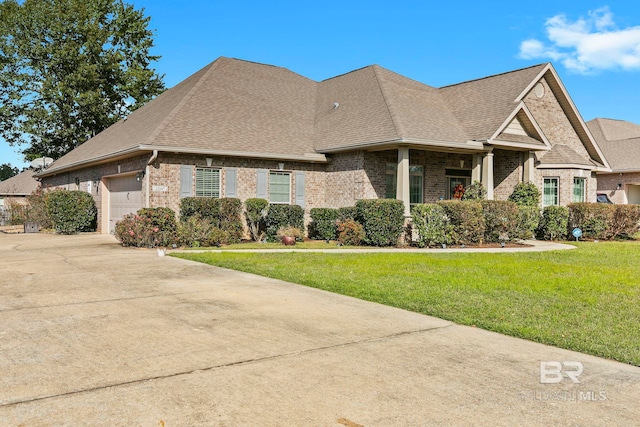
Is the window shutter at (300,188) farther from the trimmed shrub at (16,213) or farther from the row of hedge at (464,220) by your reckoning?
the trimmed shrub at (16,213)

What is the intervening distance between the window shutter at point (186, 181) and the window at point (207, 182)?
0.28 metres

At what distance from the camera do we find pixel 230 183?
18.5 meters

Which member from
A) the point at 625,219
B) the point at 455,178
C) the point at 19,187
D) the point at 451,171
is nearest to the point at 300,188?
the point at 451,171

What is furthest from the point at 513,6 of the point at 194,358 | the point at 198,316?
the point at 194,358

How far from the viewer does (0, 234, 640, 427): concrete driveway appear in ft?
11.8

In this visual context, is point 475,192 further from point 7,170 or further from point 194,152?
point 7,170

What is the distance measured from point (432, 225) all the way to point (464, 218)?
1038 millimetres

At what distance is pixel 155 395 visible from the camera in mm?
3832

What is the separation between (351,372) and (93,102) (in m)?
34.0

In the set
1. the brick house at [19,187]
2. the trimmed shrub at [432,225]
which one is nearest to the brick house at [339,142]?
the trimmed shrub at [432,225]

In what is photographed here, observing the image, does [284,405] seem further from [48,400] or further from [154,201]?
[154,201]

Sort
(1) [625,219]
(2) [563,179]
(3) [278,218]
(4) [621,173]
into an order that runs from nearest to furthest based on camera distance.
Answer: (3) [278,218]
(1) [625,219]
(2) [563,179]
(4) [621,173]

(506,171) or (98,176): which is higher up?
(506,171)

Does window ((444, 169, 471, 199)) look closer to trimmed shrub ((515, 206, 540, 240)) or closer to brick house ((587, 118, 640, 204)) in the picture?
trimmed shrub ((515, 206, 540, 240))
